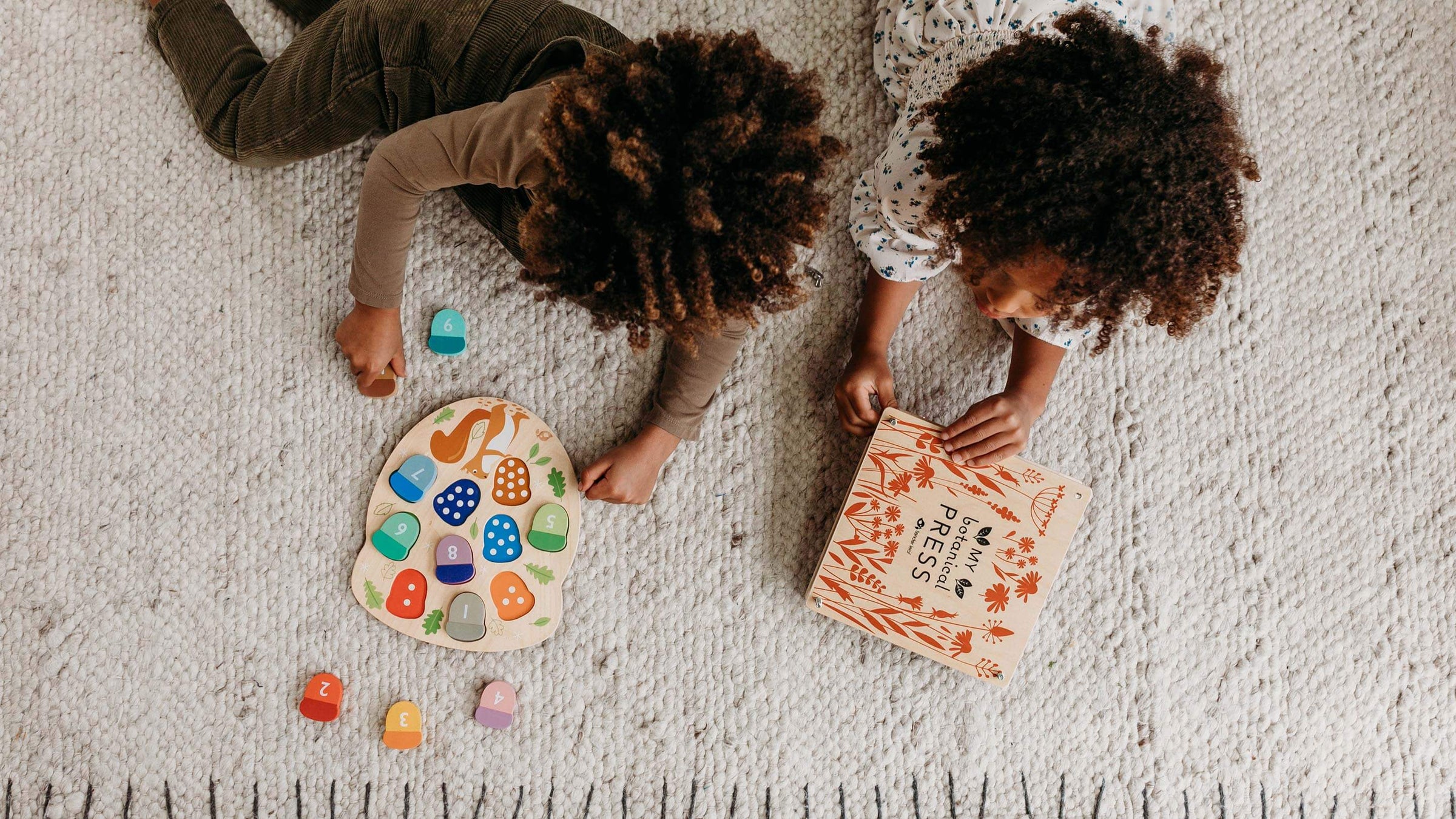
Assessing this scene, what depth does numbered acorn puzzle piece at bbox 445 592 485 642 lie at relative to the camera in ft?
2.32

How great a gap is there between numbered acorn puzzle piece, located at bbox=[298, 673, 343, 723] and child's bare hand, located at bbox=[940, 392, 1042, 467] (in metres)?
0.54

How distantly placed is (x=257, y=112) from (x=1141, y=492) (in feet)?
2.59

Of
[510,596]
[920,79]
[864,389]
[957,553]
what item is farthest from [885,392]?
[510,596]

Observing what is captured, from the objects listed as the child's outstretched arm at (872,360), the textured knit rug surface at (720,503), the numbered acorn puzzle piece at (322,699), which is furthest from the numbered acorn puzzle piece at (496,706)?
the child's outstretched arm at (872,360)

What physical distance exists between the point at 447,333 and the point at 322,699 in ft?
1.04

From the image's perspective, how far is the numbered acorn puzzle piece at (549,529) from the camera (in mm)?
717

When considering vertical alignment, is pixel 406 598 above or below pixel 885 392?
below

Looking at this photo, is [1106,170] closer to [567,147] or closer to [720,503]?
[567,147]

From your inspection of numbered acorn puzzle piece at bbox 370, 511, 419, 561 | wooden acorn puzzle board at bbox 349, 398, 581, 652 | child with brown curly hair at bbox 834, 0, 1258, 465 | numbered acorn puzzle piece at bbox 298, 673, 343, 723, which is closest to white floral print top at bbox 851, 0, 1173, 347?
child with brown curly hair at bbox 834, 0, 1258, 465

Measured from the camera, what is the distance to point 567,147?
469mm

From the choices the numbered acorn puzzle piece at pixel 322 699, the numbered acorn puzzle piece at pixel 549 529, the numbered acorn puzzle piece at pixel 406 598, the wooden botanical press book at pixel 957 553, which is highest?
the wooden botanical press book at pixel 957 553

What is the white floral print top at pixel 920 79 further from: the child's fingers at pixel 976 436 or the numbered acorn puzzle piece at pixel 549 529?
the numbered acorn puzzle piece at pixel 549 529

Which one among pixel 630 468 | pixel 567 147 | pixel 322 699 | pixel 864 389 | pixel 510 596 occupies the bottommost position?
pixel 322 699

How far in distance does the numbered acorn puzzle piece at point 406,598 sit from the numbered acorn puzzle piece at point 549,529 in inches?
3.8
